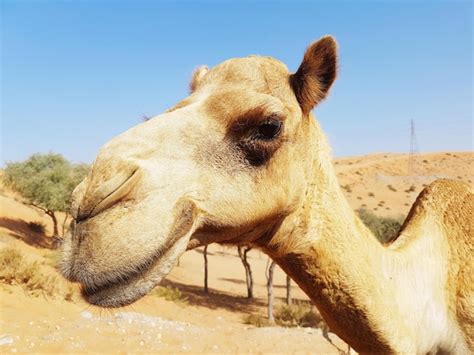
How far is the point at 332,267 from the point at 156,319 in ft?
33.1

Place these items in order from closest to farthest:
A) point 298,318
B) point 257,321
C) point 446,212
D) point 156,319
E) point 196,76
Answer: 1. point 196,76
2. point 446,212
3. point 156,319
4. point 257,321
5. point 298,318

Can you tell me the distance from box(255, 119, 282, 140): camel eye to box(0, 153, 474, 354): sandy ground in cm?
107

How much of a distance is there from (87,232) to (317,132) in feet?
5.74

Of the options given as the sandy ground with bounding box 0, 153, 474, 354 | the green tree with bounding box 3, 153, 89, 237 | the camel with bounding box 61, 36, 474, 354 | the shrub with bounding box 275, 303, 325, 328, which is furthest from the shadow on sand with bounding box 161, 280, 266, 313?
the camel with bounding box 61, 36, 474, 354

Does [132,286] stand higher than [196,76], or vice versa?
[196,76]

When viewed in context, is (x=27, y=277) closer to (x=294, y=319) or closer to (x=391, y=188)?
(x=294, y=319)

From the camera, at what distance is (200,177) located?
2266mm

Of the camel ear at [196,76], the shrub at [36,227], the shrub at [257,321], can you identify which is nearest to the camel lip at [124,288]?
the camel ear at [196,76]

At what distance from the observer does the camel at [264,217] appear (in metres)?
1.92

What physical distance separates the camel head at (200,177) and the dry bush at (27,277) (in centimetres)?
1041

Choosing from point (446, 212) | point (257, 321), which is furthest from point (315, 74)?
point (257, 321)

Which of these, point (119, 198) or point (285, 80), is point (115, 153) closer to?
point (119, 198)

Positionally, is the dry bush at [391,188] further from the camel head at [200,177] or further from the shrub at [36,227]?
the camel head at [200,177]

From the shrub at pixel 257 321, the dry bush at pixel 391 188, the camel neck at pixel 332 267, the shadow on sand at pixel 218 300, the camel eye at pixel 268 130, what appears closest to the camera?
the camel eye at pixel 268 130
